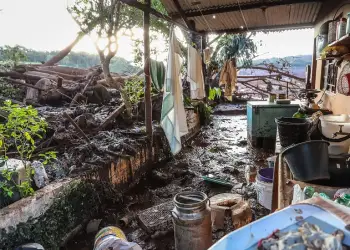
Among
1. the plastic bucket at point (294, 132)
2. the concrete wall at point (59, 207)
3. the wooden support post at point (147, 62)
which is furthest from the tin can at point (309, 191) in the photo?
the wooden support post at point (147, 62)

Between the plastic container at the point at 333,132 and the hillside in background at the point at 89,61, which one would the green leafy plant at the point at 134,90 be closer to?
the plastic container at the point at 333,132

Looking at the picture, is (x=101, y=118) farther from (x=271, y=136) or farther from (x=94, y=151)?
(x=271, y=136)

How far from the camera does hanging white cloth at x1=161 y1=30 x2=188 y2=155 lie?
479cm

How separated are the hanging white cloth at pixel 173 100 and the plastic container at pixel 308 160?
2736 mm

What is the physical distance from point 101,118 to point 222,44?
8.19 meters

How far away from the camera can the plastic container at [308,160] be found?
7.57ft

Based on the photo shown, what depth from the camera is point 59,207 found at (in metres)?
3.43

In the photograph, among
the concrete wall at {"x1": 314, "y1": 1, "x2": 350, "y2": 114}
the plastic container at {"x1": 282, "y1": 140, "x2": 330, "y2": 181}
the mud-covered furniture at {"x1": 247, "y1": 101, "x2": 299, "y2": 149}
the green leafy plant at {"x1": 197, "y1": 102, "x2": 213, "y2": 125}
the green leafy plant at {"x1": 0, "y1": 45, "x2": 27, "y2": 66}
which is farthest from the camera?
the green leafy plant at {"x1": 197, "y1": 102, "x2": 213, "y2": 125}

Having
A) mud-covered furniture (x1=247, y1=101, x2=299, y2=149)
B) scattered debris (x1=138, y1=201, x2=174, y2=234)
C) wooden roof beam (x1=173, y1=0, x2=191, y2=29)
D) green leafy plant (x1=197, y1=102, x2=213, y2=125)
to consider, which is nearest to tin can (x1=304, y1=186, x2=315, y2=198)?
scattered debris (x1=138, y1=201, x2=174, y2=234)

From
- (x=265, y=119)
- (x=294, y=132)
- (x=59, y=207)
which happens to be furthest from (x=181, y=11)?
(x=59, y=207)

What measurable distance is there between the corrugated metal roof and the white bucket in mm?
4938

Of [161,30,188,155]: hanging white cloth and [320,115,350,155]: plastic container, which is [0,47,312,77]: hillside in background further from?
[320,115,350,155]: plastic container

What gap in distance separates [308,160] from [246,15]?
22.1 feet

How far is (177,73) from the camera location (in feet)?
16.1
